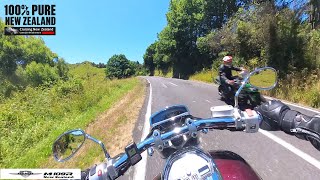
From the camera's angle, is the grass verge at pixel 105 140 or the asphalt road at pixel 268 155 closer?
the asphalt road at pixel 268 155

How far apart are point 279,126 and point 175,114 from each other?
607 millimetres

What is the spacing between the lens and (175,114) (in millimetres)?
1639

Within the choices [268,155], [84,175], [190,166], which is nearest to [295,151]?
[268,155]

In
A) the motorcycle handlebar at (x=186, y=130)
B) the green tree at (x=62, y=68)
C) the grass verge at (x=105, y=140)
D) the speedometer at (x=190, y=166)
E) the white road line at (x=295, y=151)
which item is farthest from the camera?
the green tree at (x=62, y=68)

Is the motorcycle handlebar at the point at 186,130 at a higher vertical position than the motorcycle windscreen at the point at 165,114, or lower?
lower

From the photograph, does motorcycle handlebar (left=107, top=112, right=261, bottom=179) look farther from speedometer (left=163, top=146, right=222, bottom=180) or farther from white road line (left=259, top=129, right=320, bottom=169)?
white road line (left=259, top=129, right=320, bottom=169)

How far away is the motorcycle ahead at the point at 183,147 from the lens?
1.31 metres

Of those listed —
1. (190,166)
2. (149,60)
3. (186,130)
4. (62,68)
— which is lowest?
(190,166)

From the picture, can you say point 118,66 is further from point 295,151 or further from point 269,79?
point 269,79

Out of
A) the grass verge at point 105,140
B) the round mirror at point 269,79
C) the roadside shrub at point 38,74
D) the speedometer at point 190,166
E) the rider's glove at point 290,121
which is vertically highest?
the roadside shrub at point 38,74

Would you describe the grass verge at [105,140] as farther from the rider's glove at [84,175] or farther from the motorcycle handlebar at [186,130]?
the motorcycle handlebar at [186,130]

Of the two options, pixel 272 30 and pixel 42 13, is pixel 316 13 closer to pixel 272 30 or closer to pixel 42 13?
pixel 272 30

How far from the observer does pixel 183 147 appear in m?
1.56

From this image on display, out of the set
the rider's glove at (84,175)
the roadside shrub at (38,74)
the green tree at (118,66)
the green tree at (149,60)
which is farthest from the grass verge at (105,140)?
the green tree at (118,66)
